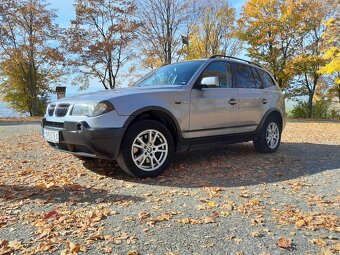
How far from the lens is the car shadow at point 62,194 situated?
3540 mm

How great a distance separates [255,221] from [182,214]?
690 millimetres

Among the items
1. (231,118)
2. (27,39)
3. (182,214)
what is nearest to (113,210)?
(182,214)

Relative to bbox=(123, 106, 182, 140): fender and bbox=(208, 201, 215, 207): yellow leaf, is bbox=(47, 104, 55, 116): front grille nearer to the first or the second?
bbox=(123, 106, 182, 140): fender

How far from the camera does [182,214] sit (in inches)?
123

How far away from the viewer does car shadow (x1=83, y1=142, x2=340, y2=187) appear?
436cm

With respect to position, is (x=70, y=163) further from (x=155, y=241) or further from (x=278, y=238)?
(x=278, y=238)

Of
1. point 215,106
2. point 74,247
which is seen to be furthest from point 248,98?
point 74,247

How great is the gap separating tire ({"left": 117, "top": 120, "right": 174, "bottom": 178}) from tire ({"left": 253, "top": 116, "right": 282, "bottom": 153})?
7.79 feet

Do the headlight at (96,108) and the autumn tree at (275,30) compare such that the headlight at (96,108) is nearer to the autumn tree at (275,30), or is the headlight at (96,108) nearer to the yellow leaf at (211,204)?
the yellow leaf at (211,204)

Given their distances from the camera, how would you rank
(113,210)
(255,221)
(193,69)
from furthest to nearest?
1. (193,69)
2. (113,210)
3. (255,221)

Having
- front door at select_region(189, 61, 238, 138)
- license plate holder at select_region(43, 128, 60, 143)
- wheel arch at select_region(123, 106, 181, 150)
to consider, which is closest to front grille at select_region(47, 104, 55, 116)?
license plate holder at select_region(43, 128, 60, 143)

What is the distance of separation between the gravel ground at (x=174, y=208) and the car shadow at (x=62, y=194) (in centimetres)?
1

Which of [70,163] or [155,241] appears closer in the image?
[155,241]

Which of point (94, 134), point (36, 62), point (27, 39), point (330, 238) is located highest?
point (27, 39)
